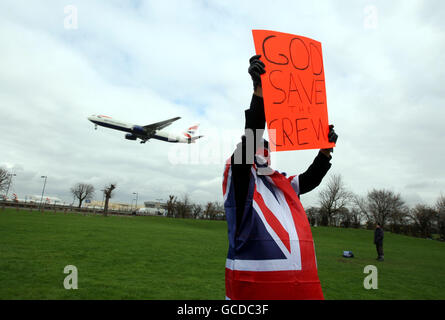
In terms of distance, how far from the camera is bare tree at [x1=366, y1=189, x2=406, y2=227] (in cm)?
7081

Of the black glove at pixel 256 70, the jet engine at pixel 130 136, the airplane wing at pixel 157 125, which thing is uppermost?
the airplane wing at pixel 157 125

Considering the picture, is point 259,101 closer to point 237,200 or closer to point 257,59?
point 257,59

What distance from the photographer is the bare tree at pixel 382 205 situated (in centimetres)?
7081

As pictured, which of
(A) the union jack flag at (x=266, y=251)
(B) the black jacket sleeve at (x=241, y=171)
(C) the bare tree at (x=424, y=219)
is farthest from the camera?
(C) the bare tree at (x=424, y=219)

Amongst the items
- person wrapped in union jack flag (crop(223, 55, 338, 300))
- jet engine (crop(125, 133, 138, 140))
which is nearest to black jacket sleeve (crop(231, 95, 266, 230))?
person wrapped in union jack flag (crop(223, 55, 338, 300))

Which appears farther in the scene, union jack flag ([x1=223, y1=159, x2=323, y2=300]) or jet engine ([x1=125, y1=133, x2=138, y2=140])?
jet engine ([x1=125, y1=133, x2=138, y2=140])

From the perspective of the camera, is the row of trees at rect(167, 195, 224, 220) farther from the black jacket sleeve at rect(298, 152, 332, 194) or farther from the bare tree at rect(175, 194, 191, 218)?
the black jacket sleeve at rect(298, 152, 332, 194)

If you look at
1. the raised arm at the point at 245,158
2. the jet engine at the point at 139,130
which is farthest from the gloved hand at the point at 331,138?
the jet engine at the point at 139,130

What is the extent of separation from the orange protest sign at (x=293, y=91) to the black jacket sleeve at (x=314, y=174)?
172mm

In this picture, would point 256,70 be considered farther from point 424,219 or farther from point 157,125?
point 424,219

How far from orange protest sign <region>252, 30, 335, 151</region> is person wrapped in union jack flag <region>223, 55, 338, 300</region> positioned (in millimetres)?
131

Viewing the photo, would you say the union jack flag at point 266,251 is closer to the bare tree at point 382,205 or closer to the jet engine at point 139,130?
the jet engine at point 139,130

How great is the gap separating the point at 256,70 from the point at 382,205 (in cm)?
8345
